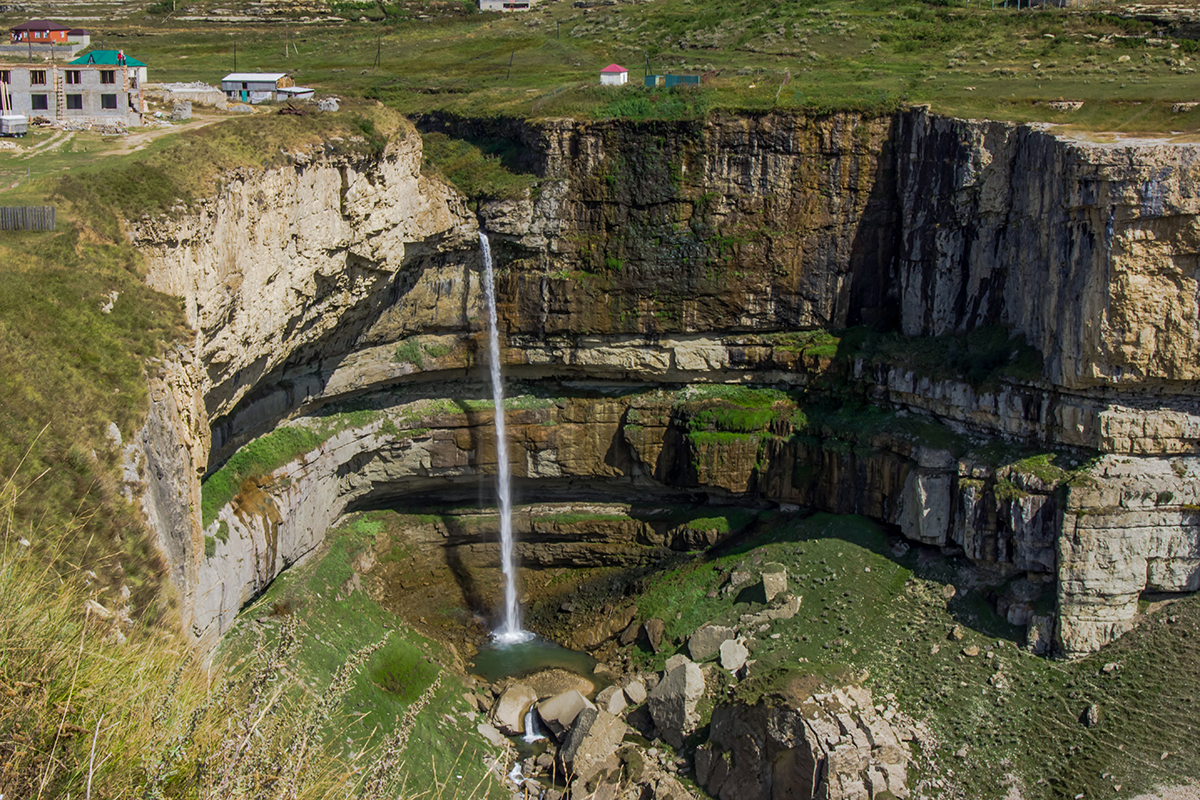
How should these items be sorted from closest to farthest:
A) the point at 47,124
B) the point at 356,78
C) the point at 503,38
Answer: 1. the point at 47,124
2. the point at 356,78
3. the point at 503,38

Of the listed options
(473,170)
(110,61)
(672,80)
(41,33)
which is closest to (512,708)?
(473,170)

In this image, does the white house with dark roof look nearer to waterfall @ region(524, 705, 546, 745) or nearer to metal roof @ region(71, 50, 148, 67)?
metal roof @ region(71, 50, 148, 67)

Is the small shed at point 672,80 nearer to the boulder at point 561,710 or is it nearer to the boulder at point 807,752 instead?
the boulder at point 561,710

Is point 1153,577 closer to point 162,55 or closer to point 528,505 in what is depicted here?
point 528,505

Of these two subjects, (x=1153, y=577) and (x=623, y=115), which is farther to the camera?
(x=623, y=115)

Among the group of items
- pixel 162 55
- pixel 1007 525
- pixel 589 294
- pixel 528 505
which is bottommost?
pixel 528 505

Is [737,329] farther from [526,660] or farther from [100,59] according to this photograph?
[100,59]

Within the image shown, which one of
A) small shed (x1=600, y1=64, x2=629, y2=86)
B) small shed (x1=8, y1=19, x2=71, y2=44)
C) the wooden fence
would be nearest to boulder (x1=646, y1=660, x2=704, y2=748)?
the wooden fence

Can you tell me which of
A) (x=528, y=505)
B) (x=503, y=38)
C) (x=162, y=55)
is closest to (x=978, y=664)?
(x=528, y=505)
